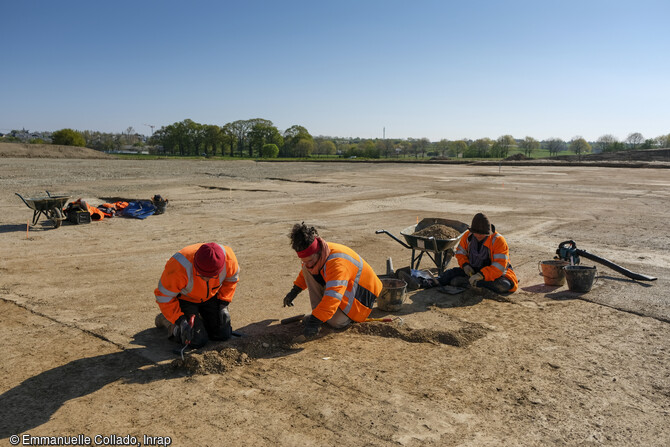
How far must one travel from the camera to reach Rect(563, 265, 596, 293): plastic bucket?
698 centimetres

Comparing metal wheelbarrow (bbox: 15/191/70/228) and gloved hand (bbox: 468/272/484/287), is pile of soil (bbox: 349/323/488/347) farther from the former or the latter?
metal wheelbarrow (bbox: 15/191/70/228)

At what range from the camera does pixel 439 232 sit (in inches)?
295

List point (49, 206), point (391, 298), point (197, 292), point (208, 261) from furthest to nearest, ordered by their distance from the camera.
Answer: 1. point (49, 206)
2. point (391, 298)
3. point (197, 292)
4. point (208, 261)

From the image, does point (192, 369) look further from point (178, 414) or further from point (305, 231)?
point (305, 231)

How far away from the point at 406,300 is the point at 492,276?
1276 mm

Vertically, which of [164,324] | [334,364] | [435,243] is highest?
[435,243]

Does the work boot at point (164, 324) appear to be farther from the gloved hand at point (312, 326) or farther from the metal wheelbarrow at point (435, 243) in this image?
the metal wheelbarrow at point (435, 243)

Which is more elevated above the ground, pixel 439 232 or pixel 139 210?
pixel 439 232

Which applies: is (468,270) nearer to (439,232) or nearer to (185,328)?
(439,232)

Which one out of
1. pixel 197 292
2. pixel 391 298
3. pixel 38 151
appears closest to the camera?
pixel 197 292

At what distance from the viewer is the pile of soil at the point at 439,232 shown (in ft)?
24.4

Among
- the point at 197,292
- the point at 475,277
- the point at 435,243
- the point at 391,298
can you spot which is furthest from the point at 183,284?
the point at 475,277

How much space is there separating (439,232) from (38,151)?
205ft

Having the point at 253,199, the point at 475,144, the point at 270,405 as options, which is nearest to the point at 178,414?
the point at 270,405
